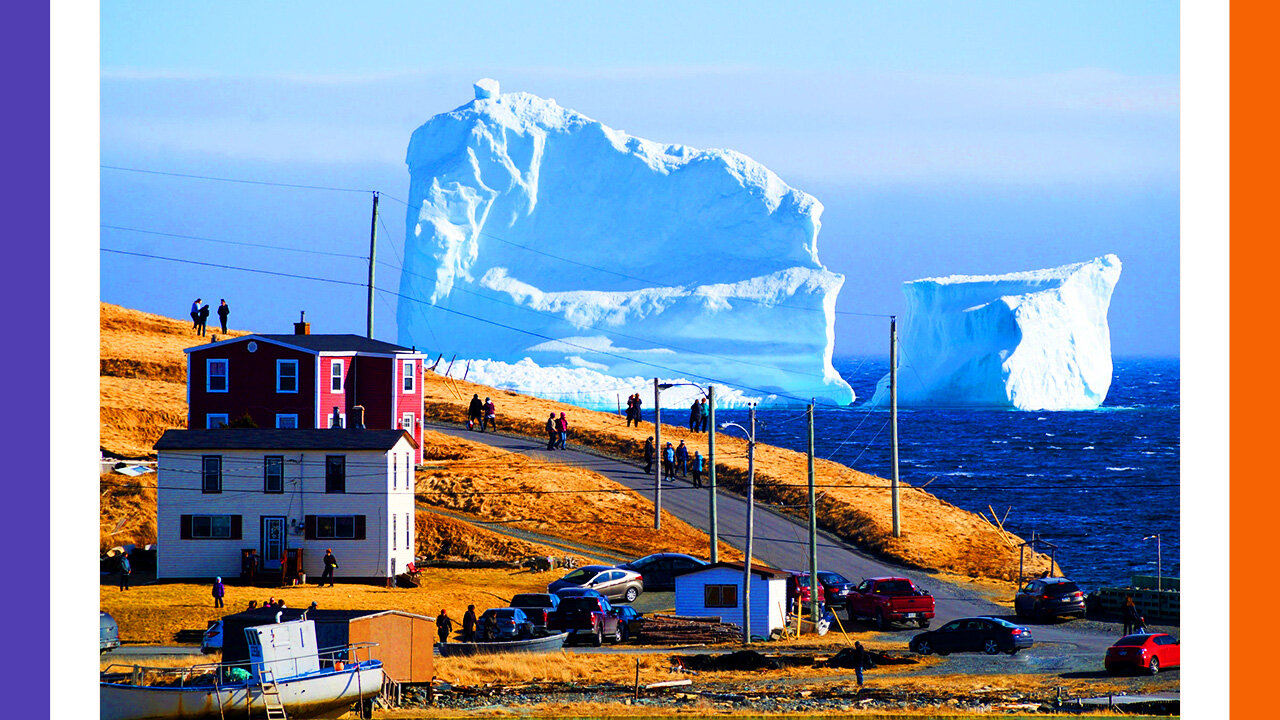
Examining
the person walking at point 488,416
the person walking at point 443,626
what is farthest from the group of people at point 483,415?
the person walking at point 443,626

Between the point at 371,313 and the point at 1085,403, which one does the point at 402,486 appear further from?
the point at 1085,403

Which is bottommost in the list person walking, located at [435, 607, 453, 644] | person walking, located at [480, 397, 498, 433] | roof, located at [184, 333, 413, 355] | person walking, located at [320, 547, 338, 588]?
person walking, located at [435, 607, 453, 644]

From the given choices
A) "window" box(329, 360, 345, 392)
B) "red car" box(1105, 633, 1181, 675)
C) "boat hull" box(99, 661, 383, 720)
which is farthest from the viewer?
"window" box(329, 360, 345, 392)

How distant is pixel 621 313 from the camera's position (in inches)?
5212

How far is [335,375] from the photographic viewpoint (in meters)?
56.2

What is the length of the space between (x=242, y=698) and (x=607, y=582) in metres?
16.6

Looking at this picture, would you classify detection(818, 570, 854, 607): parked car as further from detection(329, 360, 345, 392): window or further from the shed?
detection(329, 360, 345, 392): window

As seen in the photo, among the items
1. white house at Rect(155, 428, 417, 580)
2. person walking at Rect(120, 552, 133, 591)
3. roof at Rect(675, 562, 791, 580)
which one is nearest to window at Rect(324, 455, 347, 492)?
white house at Rect(155, 428, 417, 580)

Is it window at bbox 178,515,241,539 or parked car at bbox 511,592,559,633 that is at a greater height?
window at bbox 178,515,241,539

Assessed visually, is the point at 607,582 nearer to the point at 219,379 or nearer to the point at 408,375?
the point at 408,375

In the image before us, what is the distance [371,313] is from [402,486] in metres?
17.9

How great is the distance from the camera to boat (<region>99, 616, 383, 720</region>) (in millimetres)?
30688

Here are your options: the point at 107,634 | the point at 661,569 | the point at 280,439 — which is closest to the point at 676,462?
the point at 661,569

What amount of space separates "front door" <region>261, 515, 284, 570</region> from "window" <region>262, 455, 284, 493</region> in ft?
3.10
